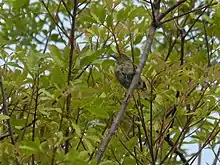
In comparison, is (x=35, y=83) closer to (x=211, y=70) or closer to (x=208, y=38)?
(x=211, y=70)

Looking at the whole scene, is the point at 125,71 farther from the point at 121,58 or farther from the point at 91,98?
the point at 91,98

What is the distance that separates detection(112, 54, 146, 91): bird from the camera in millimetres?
1408

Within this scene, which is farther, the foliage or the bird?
the bird

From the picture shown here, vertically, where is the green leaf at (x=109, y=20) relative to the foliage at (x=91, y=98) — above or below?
above

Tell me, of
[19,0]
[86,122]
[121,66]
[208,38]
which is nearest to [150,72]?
[121,66]

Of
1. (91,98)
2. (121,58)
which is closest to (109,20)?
(121,58)

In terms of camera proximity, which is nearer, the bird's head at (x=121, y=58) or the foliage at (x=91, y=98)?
the foliage at (x=91, y=98)

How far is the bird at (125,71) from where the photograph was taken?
1.41 m

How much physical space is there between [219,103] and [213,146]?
0.27m

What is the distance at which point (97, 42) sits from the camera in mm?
1579

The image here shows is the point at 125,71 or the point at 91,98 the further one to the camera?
the point at 125,71

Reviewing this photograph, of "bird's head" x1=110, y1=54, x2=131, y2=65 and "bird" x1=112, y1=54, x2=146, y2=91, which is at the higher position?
"bird's head" x1=110, y1=54, x2=131, y2=65

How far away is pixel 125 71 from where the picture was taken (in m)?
1.42

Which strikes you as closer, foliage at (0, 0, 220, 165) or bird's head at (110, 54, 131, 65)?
foliage at (0, 0, 220, 165)
